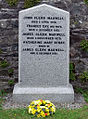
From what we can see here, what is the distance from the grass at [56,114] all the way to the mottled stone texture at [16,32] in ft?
4.51

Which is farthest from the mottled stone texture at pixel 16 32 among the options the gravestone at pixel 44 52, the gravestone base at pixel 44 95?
the gravestone base at pixel 44 95

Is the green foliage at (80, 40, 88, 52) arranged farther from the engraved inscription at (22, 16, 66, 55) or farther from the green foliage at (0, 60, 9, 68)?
the green foliage at (0, 60, 9, 68)

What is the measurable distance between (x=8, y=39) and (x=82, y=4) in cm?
207

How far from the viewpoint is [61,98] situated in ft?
16.3

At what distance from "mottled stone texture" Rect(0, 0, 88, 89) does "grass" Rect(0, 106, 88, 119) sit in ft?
4.51

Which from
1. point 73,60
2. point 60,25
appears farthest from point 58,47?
point 73,60

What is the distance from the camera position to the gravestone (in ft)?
16.5

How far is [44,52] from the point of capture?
5145 mm

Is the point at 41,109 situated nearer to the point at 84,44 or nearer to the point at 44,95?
the point at 44,95

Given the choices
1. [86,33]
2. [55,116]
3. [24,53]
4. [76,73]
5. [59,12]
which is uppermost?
[59,12]

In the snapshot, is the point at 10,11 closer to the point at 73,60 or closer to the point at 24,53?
the point at 24,53

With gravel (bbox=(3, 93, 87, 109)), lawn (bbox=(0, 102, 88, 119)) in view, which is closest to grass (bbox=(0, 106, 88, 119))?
lawn (bbox=(0, 102, 88, 119))

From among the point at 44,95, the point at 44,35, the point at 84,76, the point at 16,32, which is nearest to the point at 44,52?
the point at 44,35

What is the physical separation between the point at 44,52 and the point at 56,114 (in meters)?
1.44
